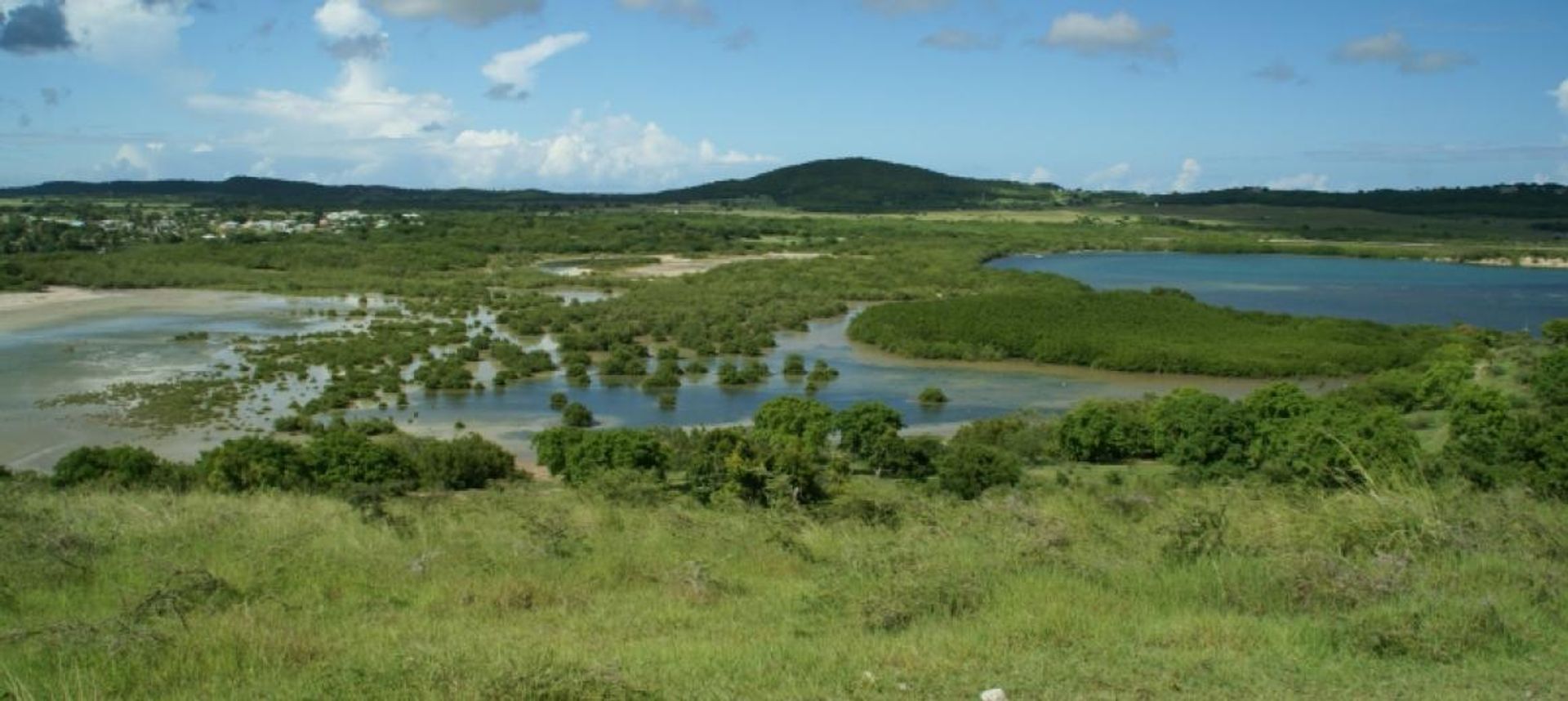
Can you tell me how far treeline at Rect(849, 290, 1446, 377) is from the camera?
4666 cm

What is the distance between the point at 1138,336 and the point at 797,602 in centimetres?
4565

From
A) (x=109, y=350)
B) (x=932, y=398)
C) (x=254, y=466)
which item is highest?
(x=254, y=466)

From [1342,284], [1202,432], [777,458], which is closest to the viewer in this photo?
[777,458]

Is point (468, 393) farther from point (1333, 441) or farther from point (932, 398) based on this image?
point (1333, 441)

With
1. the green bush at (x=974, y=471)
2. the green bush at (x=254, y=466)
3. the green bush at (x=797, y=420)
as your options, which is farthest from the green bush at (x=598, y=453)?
the green bush at (x=974, y=471)

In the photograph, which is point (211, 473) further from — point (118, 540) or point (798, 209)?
point (798, 209)

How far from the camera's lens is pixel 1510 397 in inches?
1305

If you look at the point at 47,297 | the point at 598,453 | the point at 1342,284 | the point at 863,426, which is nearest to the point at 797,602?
the point at 598,453

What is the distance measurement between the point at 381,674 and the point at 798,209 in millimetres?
166525

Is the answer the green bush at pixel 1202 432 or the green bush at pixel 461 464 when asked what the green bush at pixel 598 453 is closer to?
the green bush at pixel 461 464

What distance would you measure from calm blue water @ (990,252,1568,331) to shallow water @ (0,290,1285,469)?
28127 millimetres

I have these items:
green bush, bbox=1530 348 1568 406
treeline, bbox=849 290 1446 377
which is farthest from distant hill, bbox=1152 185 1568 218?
green bush, bbox=1530 348 1568 406

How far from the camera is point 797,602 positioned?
24.5 ft

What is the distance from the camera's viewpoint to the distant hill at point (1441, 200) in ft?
478
